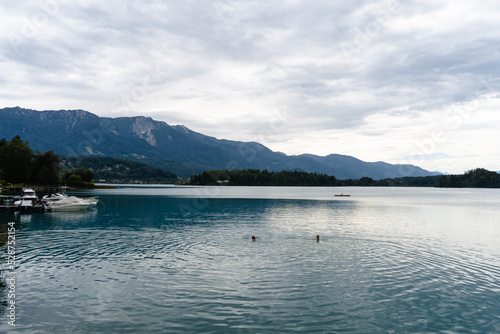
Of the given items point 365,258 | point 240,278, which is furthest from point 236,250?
point 365,258

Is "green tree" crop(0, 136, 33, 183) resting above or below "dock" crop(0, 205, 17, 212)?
above

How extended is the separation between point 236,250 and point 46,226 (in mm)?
44528

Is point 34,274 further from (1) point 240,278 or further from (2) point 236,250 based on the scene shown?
(2) point 236,250

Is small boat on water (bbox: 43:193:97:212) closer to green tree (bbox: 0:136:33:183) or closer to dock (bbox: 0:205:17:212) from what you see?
dock (bbox: 0:205:17:212)

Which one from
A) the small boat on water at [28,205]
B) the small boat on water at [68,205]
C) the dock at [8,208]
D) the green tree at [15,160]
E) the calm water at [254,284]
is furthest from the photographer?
the green tree at [15,160]

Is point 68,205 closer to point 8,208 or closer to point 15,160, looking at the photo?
point 8,208

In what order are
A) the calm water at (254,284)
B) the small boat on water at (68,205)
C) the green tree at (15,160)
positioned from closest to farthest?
the calm water at (254,284) → the small boat on water at (68,205) → the green tree at (15,160)

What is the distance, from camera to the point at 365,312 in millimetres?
21891

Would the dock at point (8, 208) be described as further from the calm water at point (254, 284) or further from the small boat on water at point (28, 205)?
the calm water at point (254, 284)

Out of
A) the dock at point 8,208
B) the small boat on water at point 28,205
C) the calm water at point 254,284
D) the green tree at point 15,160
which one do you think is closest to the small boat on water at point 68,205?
the small boat on water at point 28,205

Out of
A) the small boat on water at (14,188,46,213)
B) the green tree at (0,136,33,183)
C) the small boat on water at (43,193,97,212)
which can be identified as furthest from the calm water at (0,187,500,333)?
the green tree at (0,136,33,183)

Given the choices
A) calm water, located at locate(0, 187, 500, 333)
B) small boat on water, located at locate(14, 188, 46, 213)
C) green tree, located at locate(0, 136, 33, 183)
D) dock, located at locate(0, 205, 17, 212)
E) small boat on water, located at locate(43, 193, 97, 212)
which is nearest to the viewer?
calm water, located at locate(0, 187, 500, 333)

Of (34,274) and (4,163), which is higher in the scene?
(4,163)

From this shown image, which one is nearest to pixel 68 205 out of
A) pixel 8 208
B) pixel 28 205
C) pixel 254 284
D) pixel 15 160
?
pixel 28 205
